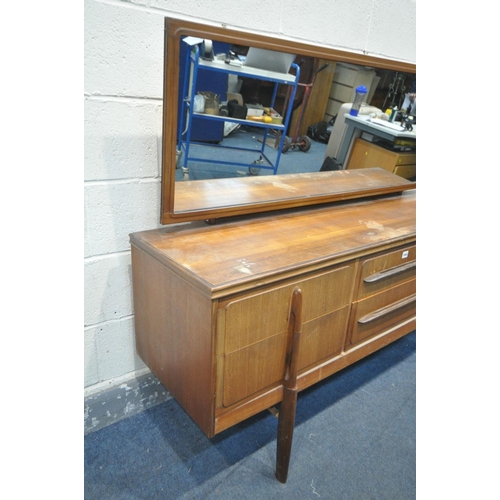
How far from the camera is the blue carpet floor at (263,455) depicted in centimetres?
113

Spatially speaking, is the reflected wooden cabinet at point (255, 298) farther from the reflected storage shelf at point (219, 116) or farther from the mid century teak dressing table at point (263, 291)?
the reflected storage shelf at point (219, 116)

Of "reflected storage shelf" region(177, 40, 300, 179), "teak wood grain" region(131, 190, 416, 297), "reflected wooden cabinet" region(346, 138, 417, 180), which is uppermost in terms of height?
"reflected storage shelf" region(177, 40, 300, 179)

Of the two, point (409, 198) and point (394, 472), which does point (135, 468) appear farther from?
point (409, 198)

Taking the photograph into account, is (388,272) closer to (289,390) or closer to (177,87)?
(289,390)

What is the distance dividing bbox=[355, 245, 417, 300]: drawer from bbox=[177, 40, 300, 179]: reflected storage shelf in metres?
0.46

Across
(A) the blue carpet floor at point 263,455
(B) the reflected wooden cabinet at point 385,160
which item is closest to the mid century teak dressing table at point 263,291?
(A) the blue carpet floor at point 263,455

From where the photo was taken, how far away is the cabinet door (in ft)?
2.96

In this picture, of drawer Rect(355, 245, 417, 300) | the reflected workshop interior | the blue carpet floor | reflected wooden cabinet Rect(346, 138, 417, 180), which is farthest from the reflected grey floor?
the blue carpet floor

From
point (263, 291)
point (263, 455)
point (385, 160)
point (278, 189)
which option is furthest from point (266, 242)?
point (385, 160)

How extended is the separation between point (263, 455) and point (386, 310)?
0.63m

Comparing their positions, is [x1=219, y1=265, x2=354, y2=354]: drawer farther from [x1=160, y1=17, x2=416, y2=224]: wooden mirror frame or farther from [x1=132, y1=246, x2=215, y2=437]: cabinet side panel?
[x1=160, y1=17, x2=416, y2=224]: wooden mirror frame

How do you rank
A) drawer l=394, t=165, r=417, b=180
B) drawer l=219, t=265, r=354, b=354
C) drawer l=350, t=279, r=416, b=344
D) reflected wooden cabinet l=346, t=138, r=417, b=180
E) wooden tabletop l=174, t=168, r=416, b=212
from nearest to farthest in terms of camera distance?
drawer l=219, t=265, r=354, b=354 → wooden tabletop l=174, t=168, r=416, b=212 → drawer l=350, t=279, r=416, b=344 → reflected wooden cabinet l=346, t=138, r=417, b=180 → drawer l=394, t=165, r=417, b=180

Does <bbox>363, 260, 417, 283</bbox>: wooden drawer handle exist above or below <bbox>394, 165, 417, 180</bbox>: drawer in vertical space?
below

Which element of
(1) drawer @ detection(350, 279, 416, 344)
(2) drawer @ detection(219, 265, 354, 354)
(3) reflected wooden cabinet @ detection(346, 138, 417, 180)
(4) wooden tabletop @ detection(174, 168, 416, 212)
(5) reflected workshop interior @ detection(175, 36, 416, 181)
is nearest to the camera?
(2) drawer @ detection(219, 265, 354, 354)
